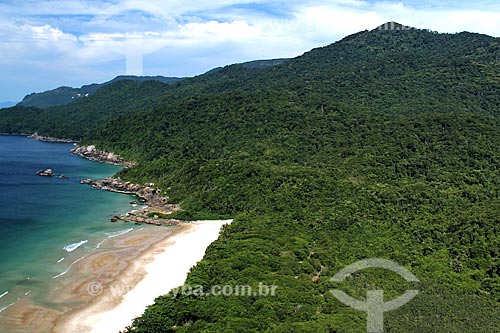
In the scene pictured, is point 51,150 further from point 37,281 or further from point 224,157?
point 37,281

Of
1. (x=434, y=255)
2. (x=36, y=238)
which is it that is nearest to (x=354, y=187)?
(x=434, y=255)

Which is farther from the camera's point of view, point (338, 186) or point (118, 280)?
point (338, 186)

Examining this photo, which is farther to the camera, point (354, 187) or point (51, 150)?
point (51, 150)
